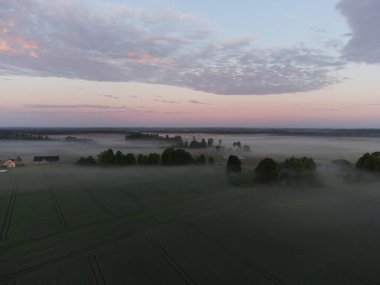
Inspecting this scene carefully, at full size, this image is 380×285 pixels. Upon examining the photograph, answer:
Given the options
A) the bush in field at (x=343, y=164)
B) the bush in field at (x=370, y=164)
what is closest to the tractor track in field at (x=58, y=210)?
the bush in field at (x=370, y=164)

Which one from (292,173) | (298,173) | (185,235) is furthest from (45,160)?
(298,173)

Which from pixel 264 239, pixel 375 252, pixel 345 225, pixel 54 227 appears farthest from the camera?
pixel 345 225

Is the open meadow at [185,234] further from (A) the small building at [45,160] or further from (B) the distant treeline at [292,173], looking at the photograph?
(A) the small building at [45,160]

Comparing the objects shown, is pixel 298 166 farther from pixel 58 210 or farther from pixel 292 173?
pixel 58 210

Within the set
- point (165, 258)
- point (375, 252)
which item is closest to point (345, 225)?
point (375, 252)

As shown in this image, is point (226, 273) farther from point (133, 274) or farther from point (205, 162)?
point (205, 162)

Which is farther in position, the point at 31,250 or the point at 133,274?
the point at 31,250
